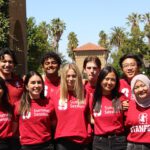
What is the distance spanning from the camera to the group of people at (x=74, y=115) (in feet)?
19.6

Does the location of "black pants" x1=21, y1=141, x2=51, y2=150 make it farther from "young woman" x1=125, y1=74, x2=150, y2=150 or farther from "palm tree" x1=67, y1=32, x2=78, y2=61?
"palm tree" x1=67, y1=32, x2=78, y2=61

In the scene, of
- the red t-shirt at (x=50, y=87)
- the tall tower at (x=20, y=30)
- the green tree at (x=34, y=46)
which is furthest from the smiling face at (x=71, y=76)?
the green tree at (x=34, y=46)

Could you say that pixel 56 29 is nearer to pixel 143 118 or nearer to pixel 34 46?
pixel 34 46

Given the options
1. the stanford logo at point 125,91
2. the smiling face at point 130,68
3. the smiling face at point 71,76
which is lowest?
the stanford logo at point 125,91

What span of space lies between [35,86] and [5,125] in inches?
25.5

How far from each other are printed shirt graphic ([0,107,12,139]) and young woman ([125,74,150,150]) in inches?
61.6

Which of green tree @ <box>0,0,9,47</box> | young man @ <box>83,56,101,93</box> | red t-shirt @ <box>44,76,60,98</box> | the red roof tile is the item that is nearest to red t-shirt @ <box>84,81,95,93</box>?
young man @ <box>83,56,101,93</box>

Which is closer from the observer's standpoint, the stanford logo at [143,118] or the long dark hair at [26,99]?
the stanford logo at [143,118]

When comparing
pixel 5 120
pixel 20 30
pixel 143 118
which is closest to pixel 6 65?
pixel 5 120

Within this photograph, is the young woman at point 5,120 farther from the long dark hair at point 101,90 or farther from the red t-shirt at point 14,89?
the long dark hair at point 101,90

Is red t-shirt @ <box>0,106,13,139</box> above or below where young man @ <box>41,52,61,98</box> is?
below

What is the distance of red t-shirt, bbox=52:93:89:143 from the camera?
20.0ft

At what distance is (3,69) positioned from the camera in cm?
681

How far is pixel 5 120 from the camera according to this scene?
6.16m
